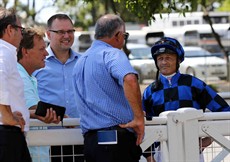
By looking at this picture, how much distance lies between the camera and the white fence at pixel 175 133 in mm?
5074

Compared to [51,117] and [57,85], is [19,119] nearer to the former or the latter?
[51,117]

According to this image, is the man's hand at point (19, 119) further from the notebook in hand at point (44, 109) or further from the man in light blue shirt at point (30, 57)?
Result: the man in light blue shirt at point (30, 57)

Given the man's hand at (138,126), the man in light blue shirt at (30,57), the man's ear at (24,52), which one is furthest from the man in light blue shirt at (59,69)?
the man's hand at (138,126)

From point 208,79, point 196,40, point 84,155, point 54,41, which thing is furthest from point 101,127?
point 196,40

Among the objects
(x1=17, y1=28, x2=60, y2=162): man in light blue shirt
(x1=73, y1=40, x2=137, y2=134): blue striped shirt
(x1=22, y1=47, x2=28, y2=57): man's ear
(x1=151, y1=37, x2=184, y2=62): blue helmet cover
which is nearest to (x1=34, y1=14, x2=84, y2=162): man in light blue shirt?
(x1=17, y1=28, x2=60, y2=162): man in light blue shirt

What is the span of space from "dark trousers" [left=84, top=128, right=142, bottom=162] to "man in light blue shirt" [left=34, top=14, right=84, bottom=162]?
3.39 ft

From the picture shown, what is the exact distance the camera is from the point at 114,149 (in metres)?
4.82

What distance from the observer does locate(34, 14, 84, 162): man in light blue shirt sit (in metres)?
6.05

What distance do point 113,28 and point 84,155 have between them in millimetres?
906

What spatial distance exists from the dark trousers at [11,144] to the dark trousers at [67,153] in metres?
0.51

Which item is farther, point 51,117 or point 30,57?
point 30,57

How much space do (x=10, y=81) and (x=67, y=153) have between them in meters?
0.89

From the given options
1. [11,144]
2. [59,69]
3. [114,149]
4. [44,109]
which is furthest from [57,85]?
[11,144]

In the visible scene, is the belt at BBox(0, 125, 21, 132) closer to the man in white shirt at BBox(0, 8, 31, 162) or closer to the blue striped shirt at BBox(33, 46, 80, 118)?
the man in white shirt at BBox(0, 8, 31, 162)
